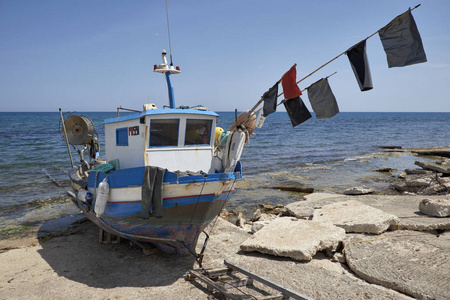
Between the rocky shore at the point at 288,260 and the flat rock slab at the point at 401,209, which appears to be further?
the flat rock slab at the point at 401,209

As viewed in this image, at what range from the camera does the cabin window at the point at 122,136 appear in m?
8.37

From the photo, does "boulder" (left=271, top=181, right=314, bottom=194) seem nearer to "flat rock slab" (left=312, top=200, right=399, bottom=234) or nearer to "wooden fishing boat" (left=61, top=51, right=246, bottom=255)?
"flat rock slab" (left=312, top=200, right=399, bottom=234)

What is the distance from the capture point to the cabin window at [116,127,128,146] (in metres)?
8.37

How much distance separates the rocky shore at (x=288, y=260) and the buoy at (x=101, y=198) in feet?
4.21

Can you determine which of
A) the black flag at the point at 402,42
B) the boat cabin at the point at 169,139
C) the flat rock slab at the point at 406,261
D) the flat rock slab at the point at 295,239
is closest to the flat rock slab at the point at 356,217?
the flat rock slab at the point at 406,261

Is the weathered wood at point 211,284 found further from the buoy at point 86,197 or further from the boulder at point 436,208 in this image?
the boulder at point 436,208

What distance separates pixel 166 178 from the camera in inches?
273

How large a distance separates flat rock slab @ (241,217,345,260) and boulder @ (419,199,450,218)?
2.95 metres

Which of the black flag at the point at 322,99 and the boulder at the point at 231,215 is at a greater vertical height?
the black flag at the point at 322,99

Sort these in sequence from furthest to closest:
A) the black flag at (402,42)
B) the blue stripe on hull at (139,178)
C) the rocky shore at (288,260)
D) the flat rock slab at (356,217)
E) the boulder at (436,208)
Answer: the boulder at (436,208), the flat rock slab at (356,217), the blue stripe on hull at (139,178), the black flag at (402,42), the rocky shore at (288,260)

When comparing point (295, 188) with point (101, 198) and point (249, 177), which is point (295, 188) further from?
point (101, 198)

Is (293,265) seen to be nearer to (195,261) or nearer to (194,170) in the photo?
(195,261)

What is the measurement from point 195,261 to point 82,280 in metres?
2.34

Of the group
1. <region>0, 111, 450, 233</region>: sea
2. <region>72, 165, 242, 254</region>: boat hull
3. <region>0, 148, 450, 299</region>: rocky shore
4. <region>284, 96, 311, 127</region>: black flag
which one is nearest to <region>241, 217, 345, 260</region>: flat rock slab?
<region>0, 148, 450, 299</region>: rocky shore
